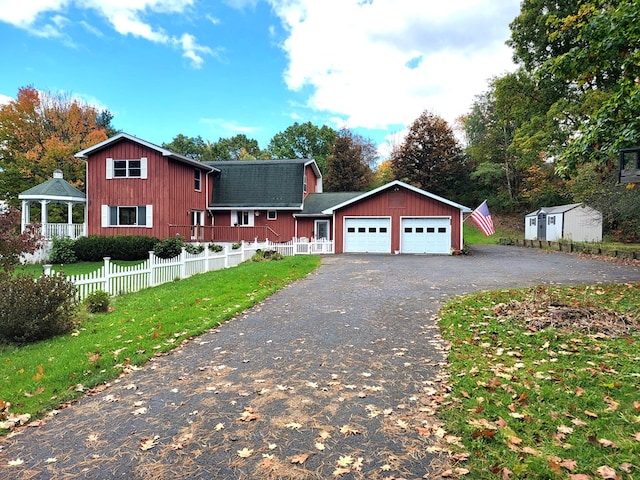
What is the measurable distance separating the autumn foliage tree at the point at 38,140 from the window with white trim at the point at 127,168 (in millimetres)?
11543

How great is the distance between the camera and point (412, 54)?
62.6 ft

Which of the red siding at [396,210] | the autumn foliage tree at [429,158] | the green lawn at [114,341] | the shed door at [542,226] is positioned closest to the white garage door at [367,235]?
the red siding at [396,210]

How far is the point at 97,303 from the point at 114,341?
268 cm

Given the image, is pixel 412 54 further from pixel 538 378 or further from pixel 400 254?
pixel 538 378

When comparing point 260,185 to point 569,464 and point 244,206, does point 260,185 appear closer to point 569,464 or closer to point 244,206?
point 244,206

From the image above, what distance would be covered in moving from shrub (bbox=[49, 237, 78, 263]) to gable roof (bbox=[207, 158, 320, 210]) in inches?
347

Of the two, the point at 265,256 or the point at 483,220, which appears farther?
the point at 483,220

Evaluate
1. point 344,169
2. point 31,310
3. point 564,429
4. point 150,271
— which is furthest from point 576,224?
point 31,310

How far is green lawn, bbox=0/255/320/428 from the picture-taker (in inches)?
175

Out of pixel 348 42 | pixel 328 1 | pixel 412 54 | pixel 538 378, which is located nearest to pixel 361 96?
pixel 412 54

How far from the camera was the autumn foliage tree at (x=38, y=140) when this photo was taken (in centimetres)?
3023

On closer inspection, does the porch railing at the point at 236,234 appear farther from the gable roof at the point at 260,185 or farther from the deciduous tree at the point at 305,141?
the deciduous tree at the point at 305,141

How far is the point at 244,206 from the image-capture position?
84.7 ft

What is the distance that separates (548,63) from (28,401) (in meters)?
12.8
